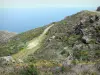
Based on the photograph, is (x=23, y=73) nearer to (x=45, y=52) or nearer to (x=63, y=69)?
(x=63, y=69)

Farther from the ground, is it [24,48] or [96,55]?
[96,55]

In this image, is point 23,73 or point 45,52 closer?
point 23,73

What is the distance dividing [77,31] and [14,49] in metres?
11.6

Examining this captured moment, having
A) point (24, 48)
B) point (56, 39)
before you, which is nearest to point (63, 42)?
point (56, 39)

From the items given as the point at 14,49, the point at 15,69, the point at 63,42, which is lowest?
the point at 14,49

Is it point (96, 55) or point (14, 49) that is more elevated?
point (96, 55)

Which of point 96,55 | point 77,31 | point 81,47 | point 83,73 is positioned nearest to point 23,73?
point 83,73

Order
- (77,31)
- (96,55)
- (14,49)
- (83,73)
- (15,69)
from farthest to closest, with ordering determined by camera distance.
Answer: (14,49) → (77,31) → (96,55) → (15,69) → (83,73)

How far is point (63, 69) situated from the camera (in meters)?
14.5

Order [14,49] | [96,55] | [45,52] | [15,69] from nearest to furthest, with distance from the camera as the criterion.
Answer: [15,69], [96,55], [45,52], [14,49]

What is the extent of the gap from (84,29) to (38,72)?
24.0m

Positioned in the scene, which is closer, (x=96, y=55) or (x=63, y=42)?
(x=96, y=55)

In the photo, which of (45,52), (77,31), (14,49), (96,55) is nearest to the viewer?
(96,55)

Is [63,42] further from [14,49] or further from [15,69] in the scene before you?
[15,69]
